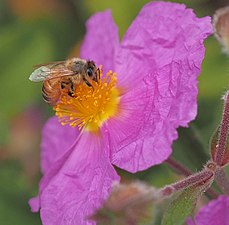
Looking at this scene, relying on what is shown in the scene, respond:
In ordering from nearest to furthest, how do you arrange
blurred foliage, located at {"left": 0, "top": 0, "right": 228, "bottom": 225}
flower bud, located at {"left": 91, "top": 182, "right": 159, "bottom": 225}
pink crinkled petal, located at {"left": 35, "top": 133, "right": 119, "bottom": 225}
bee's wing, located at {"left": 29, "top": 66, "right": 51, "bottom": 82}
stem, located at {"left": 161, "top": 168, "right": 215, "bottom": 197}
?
flower bud, located at {"left": 91, "top": 182, "right": 159, "bottom": 225} → stem, located at {"left": 161, "top": 168, "right": 215, "bottom": 197} → pink crinkled petal, located at {"left": 35, "top": 133, "right": 119, "bottom": 225} → bee's wing, located at {"left": 29, "top": 66, "right": 51, "bottom": 82} → blurred foliage, located at {"left": 0, "top": 0, "right": 228, "bottom": 225}

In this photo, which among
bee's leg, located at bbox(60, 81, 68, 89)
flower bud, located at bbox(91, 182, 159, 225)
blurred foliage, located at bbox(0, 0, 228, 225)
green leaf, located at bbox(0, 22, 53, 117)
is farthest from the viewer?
green leaf, located at bbox(0, 22, 53, 117)

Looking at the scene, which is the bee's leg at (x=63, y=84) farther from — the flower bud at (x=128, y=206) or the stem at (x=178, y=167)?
the flower bud at (x=128, y=206)

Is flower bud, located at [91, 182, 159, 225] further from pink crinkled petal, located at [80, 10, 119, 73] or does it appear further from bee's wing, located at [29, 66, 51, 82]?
pink crinkled petal, located at [80, 10, 119, 73]

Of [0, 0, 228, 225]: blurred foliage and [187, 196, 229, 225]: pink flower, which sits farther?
[0, 0, 228, 225]: blurred foliage

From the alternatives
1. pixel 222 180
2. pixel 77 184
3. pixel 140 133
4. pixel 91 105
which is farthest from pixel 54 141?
pixel 222 180

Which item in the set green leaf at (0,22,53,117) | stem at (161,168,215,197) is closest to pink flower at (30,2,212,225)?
stem at (161,168,215,197)

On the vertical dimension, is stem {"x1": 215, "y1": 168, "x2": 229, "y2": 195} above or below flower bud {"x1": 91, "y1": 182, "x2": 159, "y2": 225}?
below
